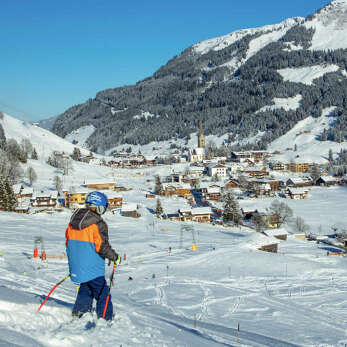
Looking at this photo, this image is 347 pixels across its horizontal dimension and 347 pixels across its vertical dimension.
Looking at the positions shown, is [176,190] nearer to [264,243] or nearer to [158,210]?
[158,210]

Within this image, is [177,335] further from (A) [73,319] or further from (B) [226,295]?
(B) [226,295]

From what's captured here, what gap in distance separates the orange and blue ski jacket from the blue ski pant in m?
0.13

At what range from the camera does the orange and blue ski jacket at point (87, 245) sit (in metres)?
4.14

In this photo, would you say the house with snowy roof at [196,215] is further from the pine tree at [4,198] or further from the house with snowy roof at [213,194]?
the pine tree at [4,198]

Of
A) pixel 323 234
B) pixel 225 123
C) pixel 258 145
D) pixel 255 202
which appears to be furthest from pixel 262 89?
pixel 323 234

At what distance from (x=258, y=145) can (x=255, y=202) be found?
301 feet

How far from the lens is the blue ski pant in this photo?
14.4 ft

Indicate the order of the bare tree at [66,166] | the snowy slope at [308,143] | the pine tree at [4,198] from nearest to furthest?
1. the pine tree at [4,198]
2. the bare tree at [66,166]
3. the snowy slope at [308,143]

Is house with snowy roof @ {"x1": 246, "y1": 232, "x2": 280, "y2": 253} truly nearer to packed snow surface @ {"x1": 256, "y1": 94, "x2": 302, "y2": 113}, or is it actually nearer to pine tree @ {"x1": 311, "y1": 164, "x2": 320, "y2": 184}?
pine tree @ {"x1": 311, "y1": 164, "x2": 320, "y2": 184}

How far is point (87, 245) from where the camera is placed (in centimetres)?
421

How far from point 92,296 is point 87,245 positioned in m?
0.85

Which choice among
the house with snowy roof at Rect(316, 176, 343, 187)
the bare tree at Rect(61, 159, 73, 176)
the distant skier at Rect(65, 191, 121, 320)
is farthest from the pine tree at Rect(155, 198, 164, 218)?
the house with snowy roof at Rect(316, 176, 343, 187)

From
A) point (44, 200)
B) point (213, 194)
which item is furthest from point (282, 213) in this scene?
point (44, 200)

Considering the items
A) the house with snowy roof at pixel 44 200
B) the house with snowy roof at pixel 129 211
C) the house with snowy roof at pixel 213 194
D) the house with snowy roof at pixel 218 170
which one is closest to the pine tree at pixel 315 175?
the house with snowy roof at pixel 218 170
